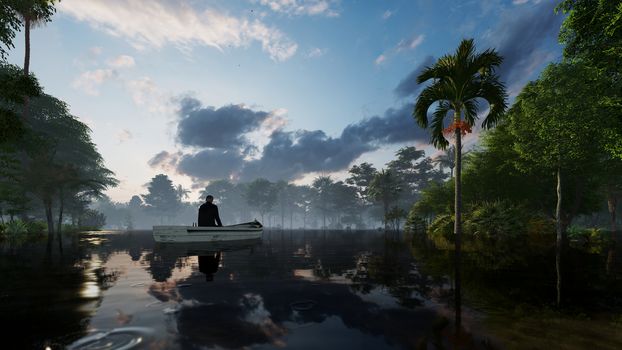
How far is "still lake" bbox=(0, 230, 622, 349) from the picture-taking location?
9.94ft

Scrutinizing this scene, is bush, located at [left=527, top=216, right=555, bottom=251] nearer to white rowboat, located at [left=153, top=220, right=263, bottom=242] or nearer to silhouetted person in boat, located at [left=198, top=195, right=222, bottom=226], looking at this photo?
white rowboat, located at [left=153, top=220, right=263, bottom=242]

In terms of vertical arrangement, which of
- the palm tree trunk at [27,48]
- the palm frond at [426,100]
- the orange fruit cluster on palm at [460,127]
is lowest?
the orange fruit cluster on palm at [460,127]

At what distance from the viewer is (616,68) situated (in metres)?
14.7

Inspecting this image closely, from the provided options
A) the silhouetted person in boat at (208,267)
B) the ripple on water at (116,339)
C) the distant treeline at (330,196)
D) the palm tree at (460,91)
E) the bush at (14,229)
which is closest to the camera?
the ripple on water at (116,339)

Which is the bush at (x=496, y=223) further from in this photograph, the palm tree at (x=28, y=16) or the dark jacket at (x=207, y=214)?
the palm tree at (x=28, y=16)

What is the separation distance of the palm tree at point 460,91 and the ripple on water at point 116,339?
42.1 ft

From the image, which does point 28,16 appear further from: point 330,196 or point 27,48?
point 330,196

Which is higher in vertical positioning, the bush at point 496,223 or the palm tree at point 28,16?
the palm tree at point 28,16

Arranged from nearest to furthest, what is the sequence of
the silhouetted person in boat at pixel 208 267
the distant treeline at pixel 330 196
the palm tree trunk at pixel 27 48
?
the silhouetted person in boat at pixel 208 267 → the palm tree trunk at pixel 27 48 → the distant treeline at pixel 330 196

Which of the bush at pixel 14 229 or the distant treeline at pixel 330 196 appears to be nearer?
the bush at pixel 14 229

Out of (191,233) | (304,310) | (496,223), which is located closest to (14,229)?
(191,233)

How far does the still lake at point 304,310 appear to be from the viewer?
3.03 meters

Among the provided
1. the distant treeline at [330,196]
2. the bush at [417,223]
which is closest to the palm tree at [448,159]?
the distant treeline at [330,196]

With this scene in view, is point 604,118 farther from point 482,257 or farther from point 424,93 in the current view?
point 482,257
